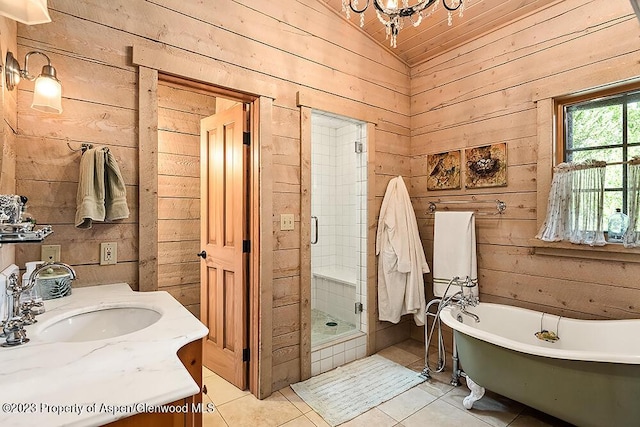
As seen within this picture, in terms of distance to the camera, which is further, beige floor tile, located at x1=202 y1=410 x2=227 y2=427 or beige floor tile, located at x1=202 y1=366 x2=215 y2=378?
beige floor tile, located at x1=202 y1=366 x2=215 y2=378

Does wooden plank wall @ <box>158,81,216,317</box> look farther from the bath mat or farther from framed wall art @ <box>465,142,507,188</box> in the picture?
framed wall art @ <box>465,142,507,188</box>

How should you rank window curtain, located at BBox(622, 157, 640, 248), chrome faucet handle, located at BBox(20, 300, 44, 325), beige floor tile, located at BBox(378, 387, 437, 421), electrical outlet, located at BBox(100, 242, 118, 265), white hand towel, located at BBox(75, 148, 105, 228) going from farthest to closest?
beige floor tile, located at BBox(378, 387, 437, 421), window curtain, located at BBox(622, 157, 640, 248), electrical outlet, located at BBox(100, 242, 118, 265), white hand towel, located at BBox(75, 148, 105, 228), chrome faucet handle, located at BBox(20, 300, 44, 325)

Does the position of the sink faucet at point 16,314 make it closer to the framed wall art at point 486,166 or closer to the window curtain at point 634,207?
the framed wall art at point 486,166

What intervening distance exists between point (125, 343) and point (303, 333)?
1.63 meters

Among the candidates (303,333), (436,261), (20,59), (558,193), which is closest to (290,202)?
(303,333)

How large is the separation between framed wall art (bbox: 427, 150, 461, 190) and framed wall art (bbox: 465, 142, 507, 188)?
9 cm

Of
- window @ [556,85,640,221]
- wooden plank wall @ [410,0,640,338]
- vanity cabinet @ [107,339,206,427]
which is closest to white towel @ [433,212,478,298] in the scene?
wooden plank wall @ [410,0,640,338]

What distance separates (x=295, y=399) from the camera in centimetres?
222

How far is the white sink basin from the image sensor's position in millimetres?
1229

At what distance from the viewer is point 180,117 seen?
313cm

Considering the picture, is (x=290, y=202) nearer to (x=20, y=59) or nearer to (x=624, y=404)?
(x=20, y=59)

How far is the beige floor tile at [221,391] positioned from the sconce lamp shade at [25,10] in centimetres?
223

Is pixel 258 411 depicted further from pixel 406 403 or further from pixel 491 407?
pixel 491 407

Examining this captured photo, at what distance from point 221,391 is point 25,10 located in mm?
2341
